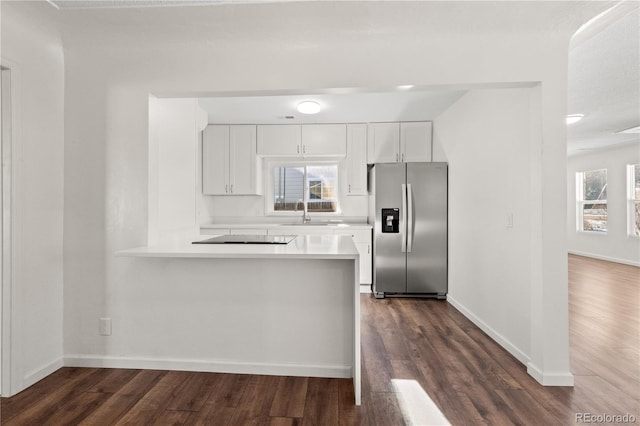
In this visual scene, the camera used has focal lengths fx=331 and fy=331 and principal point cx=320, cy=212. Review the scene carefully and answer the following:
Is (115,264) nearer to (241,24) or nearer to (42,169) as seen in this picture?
(42,169)

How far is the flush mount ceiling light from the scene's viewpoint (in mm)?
3693

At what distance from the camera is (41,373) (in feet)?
7.04

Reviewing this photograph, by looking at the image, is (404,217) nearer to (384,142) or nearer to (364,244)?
(364,244)

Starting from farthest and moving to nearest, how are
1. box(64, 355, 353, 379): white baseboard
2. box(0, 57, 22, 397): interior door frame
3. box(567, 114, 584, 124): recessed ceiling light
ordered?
box(567, 114, 584, 124): recessed ceiling light
box(64, 355, 353, 379): white baseboard
box(0, 57, 22, 397): interior door frame

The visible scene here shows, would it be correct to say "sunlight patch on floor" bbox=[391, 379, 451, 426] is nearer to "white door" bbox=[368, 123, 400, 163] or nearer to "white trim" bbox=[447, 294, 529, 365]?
"white trim" bbox=[447, 294, 529, 365]

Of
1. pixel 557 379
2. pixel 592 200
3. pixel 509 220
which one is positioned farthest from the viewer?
pixel 592 200

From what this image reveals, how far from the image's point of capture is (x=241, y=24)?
2035 millimetres

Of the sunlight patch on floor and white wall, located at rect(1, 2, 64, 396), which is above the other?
white wall, located at rect(1, 2, 64, 396)

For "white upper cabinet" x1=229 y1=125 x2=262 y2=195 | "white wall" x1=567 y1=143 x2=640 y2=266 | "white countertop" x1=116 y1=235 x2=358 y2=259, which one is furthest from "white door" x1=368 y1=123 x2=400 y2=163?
"white wall" x1=567 y1=143 x2=640 y2=266

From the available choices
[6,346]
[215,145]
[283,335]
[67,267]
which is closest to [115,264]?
[67,267]

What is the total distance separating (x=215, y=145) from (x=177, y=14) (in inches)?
115

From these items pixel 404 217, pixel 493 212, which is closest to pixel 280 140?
pixel 404 217

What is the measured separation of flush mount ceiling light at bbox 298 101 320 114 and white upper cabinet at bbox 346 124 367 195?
922mm

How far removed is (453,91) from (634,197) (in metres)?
5.40
